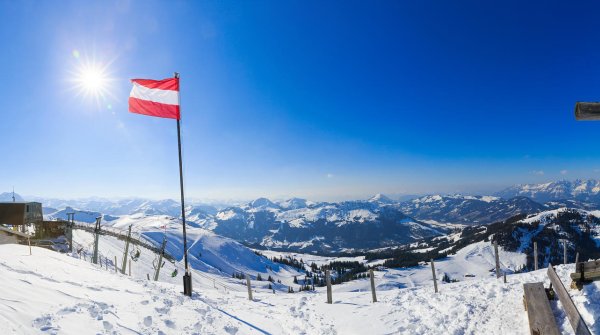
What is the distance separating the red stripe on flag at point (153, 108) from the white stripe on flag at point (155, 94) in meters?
0.17

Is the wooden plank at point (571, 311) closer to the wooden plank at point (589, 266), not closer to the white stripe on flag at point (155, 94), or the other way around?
the wooden plank at point (589, 266)

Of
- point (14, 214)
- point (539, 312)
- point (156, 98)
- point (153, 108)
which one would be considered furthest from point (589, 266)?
point (14, 214)

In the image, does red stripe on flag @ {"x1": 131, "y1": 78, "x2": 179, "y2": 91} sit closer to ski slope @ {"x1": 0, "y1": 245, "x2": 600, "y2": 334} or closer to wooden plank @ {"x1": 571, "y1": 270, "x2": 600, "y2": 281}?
ski slope @ {"x1": 0, "y1": 245, "x2": 600, "y2": 334}

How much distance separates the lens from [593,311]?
7.71 meters

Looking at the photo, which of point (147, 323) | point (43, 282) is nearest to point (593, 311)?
point (147, 323)

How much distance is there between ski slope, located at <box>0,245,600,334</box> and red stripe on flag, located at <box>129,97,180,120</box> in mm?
7760

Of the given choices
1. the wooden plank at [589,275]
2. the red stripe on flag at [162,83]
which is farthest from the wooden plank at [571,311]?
the red stripe on flag at [162,83]

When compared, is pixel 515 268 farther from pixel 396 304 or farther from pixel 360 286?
pixel 396 304

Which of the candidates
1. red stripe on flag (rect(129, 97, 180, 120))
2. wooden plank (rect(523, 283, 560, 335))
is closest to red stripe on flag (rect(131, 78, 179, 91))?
red stripe on flag (rect(129, 97, 180, 120))

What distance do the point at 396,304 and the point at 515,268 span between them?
224 metres

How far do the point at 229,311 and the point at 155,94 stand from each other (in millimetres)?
10938

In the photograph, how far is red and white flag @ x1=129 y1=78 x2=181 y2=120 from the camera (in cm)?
1516

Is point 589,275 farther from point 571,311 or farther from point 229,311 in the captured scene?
point 229,311

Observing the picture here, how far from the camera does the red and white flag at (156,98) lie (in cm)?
1516
